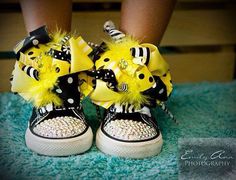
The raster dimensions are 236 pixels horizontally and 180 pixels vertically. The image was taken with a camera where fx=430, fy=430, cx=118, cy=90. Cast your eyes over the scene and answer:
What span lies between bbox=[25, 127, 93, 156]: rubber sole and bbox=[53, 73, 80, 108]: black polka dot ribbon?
0.07m

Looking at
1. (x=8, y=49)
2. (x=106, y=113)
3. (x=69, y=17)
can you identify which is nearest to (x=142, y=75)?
(x=106, y=113)

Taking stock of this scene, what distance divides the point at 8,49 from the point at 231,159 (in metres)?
0.63

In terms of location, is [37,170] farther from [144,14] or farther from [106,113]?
[144,14]

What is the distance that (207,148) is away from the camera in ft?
2.29

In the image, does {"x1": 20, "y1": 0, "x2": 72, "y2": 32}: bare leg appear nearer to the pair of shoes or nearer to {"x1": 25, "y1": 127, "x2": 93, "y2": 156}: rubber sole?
the pair of shoes

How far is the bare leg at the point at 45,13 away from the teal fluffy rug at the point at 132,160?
0.20 metres

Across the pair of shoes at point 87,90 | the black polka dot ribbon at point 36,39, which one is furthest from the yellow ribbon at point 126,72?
the black polka dot ribbon at point 36,39

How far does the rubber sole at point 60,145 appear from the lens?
2.36 ft

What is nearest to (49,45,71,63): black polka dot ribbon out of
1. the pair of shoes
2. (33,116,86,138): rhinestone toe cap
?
the pair of shoes

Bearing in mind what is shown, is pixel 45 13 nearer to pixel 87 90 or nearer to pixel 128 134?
pixel 87 90

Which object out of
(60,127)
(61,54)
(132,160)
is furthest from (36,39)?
(132,160)

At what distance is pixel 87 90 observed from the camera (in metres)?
0.80

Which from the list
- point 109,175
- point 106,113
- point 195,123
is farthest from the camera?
point 195,123

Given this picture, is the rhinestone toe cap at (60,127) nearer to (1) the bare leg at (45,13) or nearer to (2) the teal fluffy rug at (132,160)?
(2) the teal fluffy rug at (132,160)
